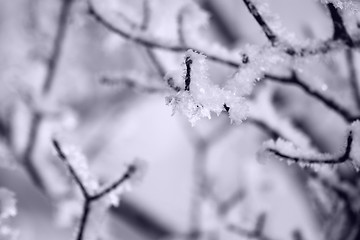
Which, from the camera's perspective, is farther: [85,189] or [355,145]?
[85,189]

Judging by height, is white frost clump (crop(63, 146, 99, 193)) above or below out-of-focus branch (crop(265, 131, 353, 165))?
above

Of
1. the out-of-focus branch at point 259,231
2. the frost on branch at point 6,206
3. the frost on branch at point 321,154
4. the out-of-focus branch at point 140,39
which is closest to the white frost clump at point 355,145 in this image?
the frost on branch at point 321,154

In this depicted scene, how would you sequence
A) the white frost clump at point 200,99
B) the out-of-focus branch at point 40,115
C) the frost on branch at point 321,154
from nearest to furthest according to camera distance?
1. the white frost clump at point 200,99
2. the frost on branch at point 321,154
3. the out-of-focus branch at point 40,115

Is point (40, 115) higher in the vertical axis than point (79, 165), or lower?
higher

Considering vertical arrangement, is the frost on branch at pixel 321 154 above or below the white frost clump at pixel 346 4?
below

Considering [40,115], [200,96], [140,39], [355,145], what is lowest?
[355,145]

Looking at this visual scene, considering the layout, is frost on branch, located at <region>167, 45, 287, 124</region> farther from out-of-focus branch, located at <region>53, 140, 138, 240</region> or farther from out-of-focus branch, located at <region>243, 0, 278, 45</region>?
Result: out-of-focus branch, located at <region>53, 140, 138, 240</region>

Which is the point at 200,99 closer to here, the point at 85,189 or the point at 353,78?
the point at 85,189

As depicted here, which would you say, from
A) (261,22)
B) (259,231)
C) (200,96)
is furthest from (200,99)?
(259,231)

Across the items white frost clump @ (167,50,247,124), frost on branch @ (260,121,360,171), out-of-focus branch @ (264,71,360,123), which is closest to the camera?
white frost clump @ (167,50,247,124)

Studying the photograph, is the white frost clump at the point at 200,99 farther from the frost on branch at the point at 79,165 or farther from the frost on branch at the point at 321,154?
the frost on branch at the point at 79,165

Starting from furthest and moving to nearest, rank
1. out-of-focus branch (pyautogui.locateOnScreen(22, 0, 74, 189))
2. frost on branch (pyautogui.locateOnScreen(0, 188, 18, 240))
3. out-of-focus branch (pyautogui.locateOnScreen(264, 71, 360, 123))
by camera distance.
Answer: out-of-focus branch (pyautogui.locateOnScreen(22, 0, 74, 189)) → out-of-focus branch (pyautogui.locateOnScreen(264, 71, 360, 123)) → frost on branch (pyautogui.locateOnScreen(0, 188, 18, 240))

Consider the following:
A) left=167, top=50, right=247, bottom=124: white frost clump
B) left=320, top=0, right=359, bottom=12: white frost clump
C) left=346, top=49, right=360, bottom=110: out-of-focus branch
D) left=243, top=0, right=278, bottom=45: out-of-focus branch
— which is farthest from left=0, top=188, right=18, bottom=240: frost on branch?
left=346, top=49, right=360, bottom=110: out-of-focus branch
